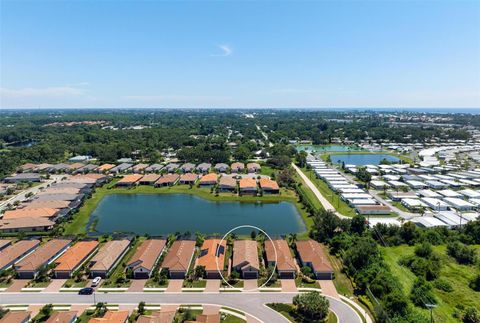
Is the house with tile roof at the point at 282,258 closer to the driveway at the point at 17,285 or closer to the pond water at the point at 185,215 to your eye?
the pond water at the point at 185,215

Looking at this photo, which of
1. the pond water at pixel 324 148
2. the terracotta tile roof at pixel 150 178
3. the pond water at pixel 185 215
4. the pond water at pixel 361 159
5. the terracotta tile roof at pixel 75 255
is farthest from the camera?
the pond water at pixel 324 148

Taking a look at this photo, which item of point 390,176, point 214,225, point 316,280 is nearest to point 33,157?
point 214,225

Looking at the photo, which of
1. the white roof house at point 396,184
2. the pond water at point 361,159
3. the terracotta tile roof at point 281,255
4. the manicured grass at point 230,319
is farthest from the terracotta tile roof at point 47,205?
the pond water at point 361,159

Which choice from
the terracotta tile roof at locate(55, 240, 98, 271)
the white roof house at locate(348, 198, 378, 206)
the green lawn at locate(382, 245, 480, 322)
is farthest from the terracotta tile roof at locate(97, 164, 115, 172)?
the green lawn at locate(382, 245, 480, 322)

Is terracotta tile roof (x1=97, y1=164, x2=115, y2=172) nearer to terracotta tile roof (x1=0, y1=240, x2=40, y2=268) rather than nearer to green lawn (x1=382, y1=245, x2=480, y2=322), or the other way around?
terracotta tile roof (x1=0, y1=240, x2=40, y2=268)

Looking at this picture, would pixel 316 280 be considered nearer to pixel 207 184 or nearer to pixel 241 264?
pixel 241 264

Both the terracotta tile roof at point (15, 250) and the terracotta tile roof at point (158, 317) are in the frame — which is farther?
the terracotta tile roof at point (15, 250)
